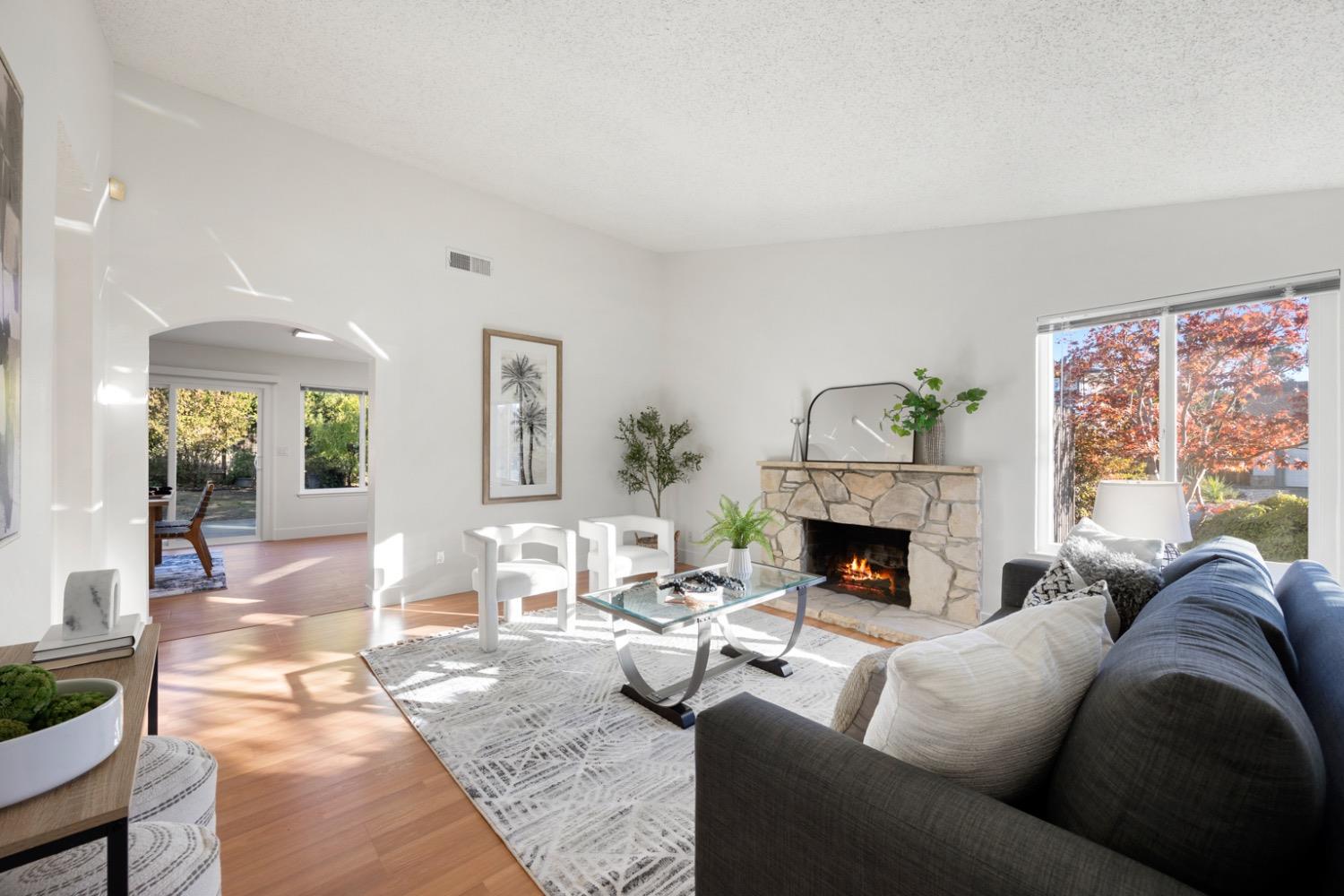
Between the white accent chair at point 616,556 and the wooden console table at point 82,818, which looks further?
the white accent chair at point 616,556

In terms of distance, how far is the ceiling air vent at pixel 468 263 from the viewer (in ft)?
15.3

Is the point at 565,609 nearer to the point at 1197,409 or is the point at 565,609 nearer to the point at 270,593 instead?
the point at 270,593

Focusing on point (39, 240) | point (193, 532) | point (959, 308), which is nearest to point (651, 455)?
point (959, 308)

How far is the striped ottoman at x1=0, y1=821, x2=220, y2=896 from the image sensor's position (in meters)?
0.99

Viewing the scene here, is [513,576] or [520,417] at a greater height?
[520,417]

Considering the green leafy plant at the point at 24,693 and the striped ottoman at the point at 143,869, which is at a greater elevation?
the green leafy plant at the point at 24,693

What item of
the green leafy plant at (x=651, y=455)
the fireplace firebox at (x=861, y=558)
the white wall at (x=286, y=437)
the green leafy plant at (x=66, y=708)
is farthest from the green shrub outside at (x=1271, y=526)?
the white wall at (x=286, y=437)

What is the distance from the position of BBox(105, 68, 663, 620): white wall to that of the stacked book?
2.60m

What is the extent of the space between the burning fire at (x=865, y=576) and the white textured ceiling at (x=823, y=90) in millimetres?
2526

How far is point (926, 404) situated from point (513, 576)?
9.49 feet

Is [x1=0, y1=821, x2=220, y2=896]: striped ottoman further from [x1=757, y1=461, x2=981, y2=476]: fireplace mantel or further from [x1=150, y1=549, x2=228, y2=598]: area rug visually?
[x1=150, y1=549, x2=228, y2=598]: area rug

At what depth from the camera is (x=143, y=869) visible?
104 centimetres

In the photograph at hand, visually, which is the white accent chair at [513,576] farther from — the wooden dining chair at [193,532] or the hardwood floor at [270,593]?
the wooden dining chair at [193,532]

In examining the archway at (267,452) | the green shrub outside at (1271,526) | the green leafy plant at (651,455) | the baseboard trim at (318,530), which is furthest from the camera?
the baseboard trim at (318,530)
